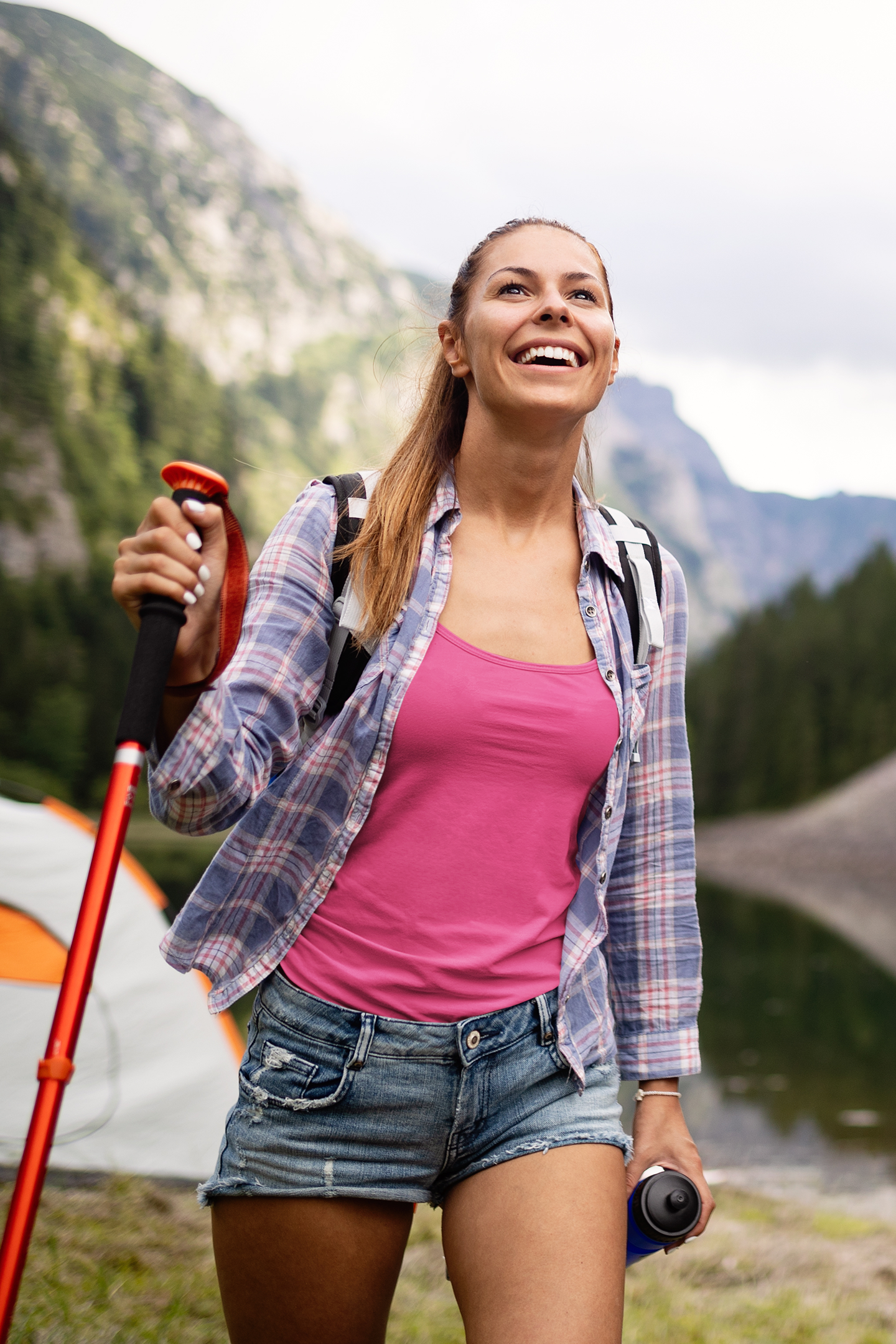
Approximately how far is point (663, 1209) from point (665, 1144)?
15 cm

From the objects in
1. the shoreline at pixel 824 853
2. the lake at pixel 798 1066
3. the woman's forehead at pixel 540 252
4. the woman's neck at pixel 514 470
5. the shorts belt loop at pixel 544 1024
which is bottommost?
the shorts belt loop at pixel 544 1024

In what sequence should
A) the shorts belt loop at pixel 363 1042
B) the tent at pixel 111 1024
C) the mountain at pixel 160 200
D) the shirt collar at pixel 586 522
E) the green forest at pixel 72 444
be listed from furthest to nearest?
the mountain at pixel 160 200
the green forest at pixel 72 444
the tent at pixel 111 1024
the shirt collar at pixel 586 522
the shorts belt loop at pixel 363 1042

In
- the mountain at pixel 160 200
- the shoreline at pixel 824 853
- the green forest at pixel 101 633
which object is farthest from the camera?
the mountain at pixel 160 200

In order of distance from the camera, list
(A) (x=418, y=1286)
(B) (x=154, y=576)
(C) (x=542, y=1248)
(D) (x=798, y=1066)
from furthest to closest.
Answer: (D) (x=798, y=1066) → (A) (x=418, y=1286) → (C) (x=542, y=1248) → (B) (x=154, y=576)

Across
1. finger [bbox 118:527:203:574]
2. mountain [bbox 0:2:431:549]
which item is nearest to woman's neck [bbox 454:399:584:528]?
finger [bbox 118:527:203:574]

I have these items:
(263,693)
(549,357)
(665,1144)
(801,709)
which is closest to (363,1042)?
(263,693)

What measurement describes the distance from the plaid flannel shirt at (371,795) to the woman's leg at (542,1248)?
0.19 m

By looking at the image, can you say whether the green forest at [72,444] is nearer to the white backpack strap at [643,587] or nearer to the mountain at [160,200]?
the mountain at [160,200]

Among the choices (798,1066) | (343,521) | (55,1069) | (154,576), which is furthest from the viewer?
(798,1066)

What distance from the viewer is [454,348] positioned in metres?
2.46

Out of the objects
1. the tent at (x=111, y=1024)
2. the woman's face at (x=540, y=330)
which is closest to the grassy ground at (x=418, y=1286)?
the tent at (x=111, y=1024)

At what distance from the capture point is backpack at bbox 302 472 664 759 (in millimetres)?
2064

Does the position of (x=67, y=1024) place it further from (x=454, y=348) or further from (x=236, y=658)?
(x=454, y=348)

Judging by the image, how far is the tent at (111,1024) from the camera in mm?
5664
